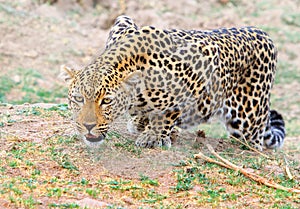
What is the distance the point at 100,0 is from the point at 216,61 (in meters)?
10.5

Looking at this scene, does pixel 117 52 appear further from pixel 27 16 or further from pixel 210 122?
pixel 27 16

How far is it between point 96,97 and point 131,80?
52cm

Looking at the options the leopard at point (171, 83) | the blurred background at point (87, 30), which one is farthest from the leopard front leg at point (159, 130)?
the blurred background at point (87, 30)

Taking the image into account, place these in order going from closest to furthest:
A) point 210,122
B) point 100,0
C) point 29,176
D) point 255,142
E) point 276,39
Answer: point 29,176 < point 210,122 < point 255,142 < point 276,39 < point 100,0

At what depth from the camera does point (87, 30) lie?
16453 millimetres

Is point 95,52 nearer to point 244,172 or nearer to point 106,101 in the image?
point 106,101

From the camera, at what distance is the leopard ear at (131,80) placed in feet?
24.0

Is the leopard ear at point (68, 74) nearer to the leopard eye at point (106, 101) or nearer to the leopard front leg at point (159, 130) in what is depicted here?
the leopard eye at point (106, 101)

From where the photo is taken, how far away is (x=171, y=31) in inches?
323

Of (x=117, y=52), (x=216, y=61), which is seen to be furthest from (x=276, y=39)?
(x=117, y=52)

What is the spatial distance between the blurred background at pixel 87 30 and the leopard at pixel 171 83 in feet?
9.98

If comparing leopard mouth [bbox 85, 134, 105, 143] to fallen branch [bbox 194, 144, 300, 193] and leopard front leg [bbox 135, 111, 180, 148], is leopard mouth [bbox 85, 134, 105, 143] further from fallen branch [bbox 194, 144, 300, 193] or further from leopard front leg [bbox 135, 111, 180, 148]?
fallen branch [bbox 194, 144, 300, 193]

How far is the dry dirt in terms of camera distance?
7.14m

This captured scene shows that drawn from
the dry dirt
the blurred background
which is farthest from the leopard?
the blurred background
